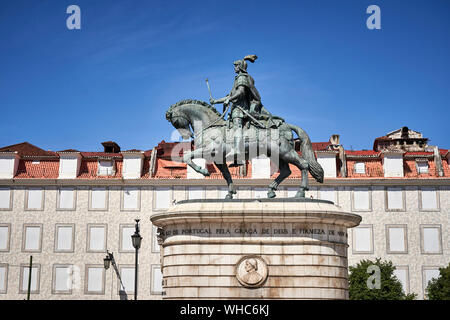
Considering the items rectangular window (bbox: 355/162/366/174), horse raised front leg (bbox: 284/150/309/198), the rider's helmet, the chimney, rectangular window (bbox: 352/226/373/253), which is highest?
the chimney

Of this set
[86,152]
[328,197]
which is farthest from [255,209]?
[86,152]

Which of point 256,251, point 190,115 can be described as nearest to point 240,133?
point 190,115

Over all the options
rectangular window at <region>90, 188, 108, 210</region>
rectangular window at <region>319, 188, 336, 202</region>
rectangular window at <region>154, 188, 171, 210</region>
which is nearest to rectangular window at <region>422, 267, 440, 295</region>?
rectangular window at <region>319, 188, 336, 202</region>

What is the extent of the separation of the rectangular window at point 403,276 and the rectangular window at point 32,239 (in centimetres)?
2641

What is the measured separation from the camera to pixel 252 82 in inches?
782

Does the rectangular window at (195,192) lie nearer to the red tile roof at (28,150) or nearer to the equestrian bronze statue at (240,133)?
the red tile roof at (28,150)

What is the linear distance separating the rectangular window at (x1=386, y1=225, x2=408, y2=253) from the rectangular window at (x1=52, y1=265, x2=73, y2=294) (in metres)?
23.5

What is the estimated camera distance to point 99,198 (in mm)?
52438

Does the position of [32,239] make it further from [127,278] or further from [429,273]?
[429,273]

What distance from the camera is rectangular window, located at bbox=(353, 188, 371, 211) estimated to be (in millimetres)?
51378

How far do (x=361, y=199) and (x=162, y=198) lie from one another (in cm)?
1479

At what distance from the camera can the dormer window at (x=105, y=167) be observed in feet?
174

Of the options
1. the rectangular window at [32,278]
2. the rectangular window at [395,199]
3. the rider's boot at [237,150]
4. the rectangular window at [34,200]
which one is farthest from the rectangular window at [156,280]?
the rider's boot at [237,150]

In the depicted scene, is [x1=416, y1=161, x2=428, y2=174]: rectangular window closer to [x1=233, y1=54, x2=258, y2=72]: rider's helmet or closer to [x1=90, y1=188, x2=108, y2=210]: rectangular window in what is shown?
[x1=90, y1=188, x2=108, y2=210]: rectangular window
